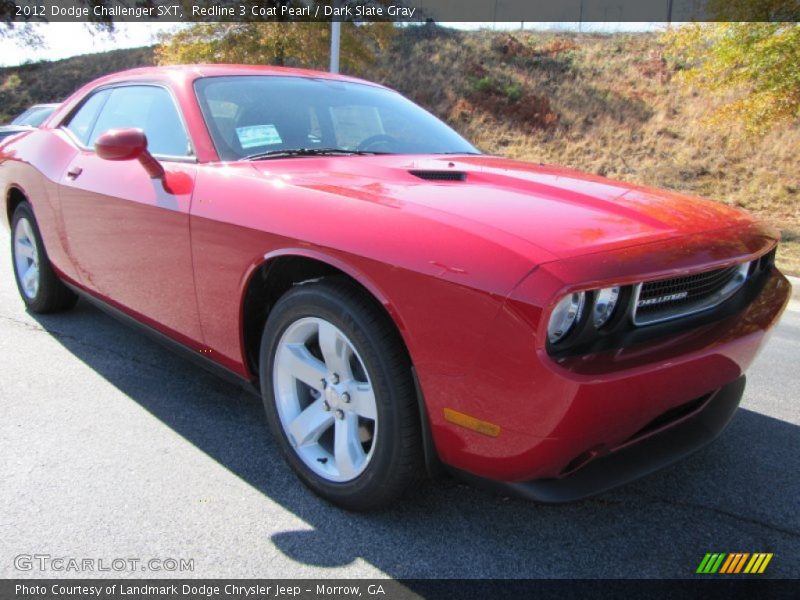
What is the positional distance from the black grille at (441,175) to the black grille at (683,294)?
850 mm

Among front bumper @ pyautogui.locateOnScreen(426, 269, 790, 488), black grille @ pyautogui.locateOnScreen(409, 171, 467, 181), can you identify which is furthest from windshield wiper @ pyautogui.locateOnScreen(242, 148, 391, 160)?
front bumper @ pyautogui.locateOnScreen(426, 269, 790, 488)

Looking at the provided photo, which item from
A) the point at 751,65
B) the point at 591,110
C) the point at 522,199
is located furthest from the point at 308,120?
the point at 591,110

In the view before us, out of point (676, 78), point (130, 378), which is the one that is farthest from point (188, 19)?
point (130, 378)

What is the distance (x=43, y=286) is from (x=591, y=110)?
19.5m

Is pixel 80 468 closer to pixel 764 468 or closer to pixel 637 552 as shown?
pixel 637 552

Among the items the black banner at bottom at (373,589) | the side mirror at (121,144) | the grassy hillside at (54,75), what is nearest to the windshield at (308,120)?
the side mirror at (121,144)

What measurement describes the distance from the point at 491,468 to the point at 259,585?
0.76 meters

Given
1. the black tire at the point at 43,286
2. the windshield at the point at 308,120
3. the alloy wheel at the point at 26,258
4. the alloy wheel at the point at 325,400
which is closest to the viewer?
the alloy wheel at the point at 325,400

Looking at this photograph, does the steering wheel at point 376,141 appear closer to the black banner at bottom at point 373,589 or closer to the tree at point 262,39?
the black banner at bottom at point 373,589

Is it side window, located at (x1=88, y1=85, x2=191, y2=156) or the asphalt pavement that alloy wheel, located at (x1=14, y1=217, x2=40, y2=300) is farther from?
the asphalt pavement

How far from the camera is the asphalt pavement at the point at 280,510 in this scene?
1948mm

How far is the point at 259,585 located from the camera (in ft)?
6.01

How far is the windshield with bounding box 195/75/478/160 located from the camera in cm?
271

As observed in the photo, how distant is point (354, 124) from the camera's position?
308 cm
